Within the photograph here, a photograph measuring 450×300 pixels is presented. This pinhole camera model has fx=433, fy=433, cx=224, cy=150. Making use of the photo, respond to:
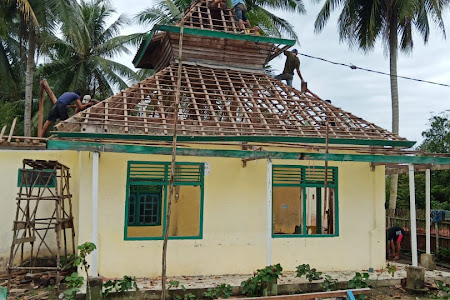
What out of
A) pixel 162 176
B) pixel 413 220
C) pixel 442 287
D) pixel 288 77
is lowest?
pixel 442 287

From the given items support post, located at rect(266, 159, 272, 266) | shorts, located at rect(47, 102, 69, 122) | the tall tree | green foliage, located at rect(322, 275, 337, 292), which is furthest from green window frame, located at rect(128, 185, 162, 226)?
the tall tree

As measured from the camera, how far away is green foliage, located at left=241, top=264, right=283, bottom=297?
770 cm

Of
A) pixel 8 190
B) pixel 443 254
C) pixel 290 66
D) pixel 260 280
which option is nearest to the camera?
pixel 260 280

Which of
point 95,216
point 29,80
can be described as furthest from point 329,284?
point 29,80

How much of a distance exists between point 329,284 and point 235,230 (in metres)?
2.33

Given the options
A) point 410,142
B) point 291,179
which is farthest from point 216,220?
point 410,142

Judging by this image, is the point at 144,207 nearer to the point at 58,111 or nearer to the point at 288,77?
the point at 58,111

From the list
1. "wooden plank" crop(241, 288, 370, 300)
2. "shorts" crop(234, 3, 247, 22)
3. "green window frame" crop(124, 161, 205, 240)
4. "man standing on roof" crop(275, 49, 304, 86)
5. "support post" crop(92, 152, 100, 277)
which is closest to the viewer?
"wooden plank" crop(241, 288, 370, 300)

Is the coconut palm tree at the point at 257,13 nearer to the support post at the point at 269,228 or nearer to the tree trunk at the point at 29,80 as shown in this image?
the tree trunk at the point at 29,80

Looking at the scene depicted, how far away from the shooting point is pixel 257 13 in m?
20.1

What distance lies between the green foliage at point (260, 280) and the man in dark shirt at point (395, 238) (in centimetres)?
598

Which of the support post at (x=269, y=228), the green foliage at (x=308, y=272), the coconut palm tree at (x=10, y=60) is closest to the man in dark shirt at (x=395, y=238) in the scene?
the green foliage at (x=308, y=272)

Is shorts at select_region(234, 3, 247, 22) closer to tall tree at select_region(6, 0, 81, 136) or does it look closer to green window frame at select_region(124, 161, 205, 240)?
green window frame at select_region(124, 161, 205, 240)

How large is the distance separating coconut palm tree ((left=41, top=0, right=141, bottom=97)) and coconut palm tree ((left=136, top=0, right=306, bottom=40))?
1.52m
